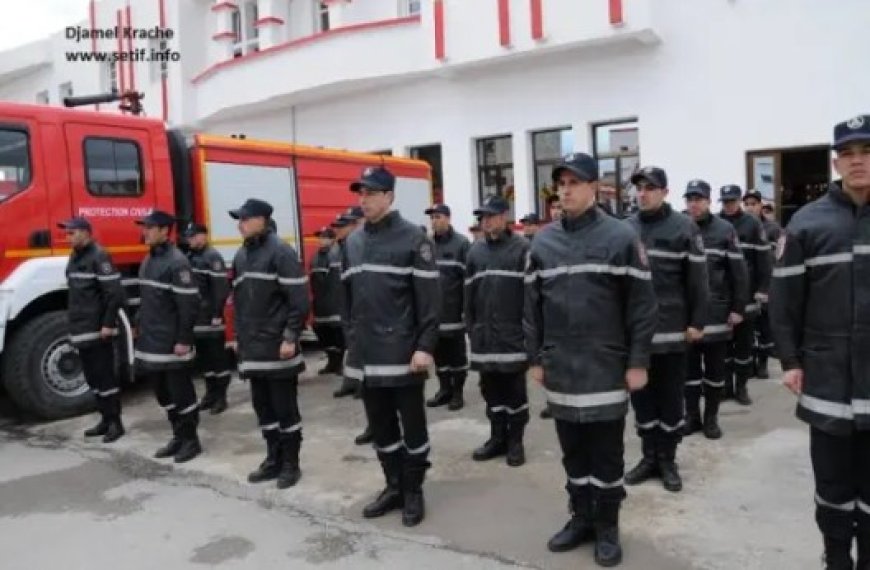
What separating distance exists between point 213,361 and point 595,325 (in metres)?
4.80

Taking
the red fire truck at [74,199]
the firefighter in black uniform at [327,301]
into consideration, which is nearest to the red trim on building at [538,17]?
the firefighter in black uniform at [327,301]

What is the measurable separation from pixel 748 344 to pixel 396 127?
10.1m

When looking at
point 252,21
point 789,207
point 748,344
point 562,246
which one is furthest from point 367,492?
point 252,21

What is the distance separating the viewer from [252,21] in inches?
758

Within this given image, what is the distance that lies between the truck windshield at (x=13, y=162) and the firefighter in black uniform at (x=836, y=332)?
6.19m

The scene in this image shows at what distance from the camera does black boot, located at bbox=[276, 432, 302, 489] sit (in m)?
5.14

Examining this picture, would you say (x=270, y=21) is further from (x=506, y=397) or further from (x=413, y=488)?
(x=413, y=488)

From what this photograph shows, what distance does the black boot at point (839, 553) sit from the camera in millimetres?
3088

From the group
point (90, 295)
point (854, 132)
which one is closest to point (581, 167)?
point (854, 132)

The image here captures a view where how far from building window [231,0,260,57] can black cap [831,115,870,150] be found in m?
18.0

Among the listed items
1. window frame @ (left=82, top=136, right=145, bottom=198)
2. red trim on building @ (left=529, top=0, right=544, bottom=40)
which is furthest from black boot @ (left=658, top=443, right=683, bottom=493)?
red trim on building @ (left=529, top=0, right=544, bottom=40)

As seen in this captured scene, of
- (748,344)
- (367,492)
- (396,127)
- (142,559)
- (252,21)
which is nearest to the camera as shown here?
(142,559)

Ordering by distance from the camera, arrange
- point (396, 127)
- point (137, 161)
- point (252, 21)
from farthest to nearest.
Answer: point (252, 21) → point (396, 127) → point (137, 161)

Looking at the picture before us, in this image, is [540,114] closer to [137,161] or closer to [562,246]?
[137,161]
